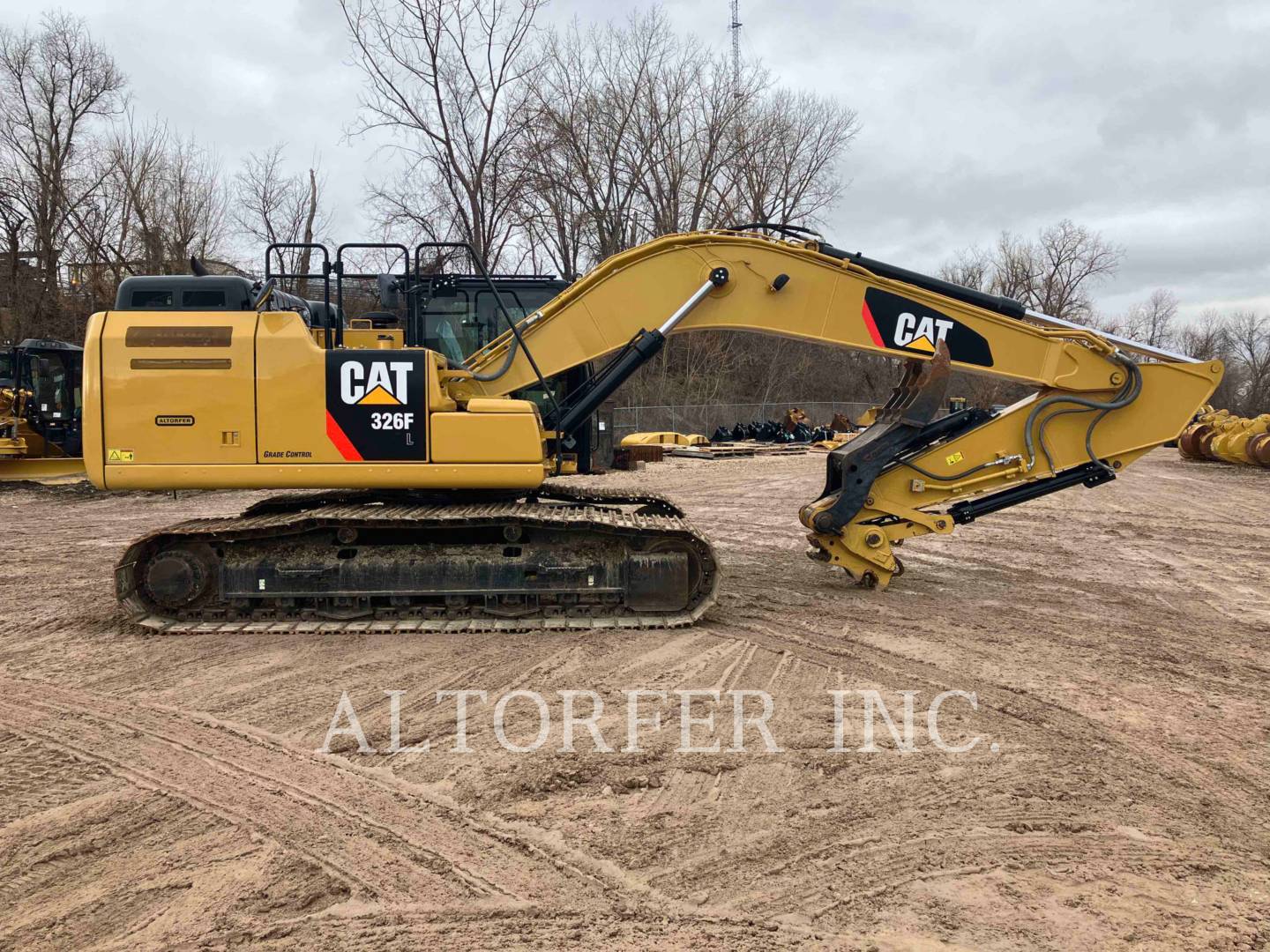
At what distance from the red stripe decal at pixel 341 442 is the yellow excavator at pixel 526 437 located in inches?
0.7

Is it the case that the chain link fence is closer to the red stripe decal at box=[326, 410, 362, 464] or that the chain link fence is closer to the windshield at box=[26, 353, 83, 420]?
the windshield at box=[26, 353, 83, 420]

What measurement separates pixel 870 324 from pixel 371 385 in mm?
3823

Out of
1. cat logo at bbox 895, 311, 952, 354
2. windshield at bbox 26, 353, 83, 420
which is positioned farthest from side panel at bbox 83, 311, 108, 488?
windshield at bbox 26, 353, 83, 420

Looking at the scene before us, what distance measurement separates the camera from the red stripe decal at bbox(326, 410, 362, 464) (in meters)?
5.95

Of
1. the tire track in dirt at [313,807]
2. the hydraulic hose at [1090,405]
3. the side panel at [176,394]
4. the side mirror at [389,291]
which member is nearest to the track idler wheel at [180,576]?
the side panel at [176,394]

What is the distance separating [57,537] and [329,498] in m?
5.75

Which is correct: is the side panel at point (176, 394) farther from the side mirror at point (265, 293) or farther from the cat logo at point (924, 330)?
the cat logo at point (924, 330)

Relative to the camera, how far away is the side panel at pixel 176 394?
5863 mm

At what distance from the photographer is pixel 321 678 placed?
5145 millimetres

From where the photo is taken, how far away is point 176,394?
587 centimetres

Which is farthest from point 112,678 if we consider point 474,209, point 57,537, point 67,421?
point 474,209

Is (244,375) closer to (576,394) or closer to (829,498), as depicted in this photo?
(576,394)

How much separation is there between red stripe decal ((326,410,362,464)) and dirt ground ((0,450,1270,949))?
4.07 feet

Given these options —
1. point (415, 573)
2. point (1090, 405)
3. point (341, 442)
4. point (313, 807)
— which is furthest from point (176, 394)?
point (1090, 405)
